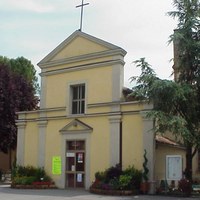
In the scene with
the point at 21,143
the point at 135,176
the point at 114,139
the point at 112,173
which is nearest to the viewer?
the point at 135,176

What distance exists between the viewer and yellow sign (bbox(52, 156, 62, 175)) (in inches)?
1019

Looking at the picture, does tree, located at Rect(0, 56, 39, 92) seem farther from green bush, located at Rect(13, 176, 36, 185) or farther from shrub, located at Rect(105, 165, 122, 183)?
shrub, located at Rect(105, 165, 122, 183)

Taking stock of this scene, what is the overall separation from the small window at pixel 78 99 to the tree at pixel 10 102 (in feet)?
27.4

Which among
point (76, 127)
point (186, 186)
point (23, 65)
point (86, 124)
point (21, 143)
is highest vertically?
point (23, 65)

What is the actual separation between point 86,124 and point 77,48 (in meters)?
4.83

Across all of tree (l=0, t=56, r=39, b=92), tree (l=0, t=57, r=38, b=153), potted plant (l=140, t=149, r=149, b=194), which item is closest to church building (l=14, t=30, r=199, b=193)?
potted plant (l=140, t=149, r=149, b=194)

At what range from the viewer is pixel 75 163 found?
25.4 metres

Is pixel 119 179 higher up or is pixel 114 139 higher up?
pixel 114 139

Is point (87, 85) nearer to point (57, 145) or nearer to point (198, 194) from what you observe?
point (57, 145)

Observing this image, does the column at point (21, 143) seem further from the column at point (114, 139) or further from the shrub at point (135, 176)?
the shrub at point (135, 176)

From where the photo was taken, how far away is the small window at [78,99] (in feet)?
85.4

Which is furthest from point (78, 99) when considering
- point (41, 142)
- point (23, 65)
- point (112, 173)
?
point (23, 65)

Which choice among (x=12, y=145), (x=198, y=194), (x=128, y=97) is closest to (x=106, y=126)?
(x=128, y=97)

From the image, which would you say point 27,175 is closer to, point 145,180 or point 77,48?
point 145,180
